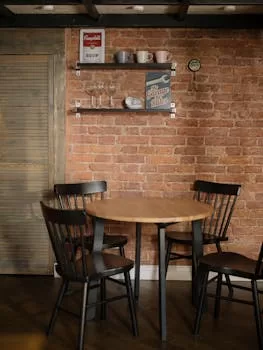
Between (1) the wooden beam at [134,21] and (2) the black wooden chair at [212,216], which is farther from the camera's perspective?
(1) the wooden beam at [134,21]

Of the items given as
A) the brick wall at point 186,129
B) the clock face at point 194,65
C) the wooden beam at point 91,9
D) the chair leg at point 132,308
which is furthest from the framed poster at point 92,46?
the chair leg at point 132,308

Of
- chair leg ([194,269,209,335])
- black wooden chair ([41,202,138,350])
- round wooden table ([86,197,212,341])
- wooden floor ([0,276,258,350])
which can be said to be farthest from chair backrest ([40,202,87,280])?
chair leg ([194,269,209,335])

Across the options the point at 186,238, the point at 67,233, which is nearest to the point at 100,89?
the point at 186,238

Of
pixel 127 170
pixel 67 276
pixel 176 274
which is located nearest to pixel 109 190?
pixel 127 170

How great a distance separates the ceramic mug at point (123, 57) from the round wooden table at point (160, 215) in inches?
50.5

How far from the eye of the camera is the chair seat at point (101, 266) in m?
2.70

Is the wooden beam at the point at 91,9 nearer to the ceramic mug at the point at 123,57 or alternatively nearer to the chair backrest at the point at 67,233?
the ceramic mug at the point at 123,57

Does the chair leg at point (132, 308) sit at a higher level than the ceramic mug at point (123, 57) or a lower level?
lower

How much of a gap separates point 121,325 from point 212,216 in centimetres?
132

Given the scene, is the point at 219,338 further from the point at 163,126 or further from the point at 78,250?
the point at 163,126

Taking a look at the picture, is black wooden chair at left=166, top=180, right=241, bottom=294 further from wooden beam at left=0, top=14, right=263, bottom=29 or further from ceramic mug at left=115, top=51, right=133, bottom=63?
wooden beam at left=0, top=14, right=263, bottom=29

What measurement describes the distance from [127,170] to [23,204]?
104 cm

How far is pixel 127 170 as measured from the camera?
161 inches

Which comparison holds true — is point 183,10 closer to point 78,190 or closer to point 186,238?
point 78,190
